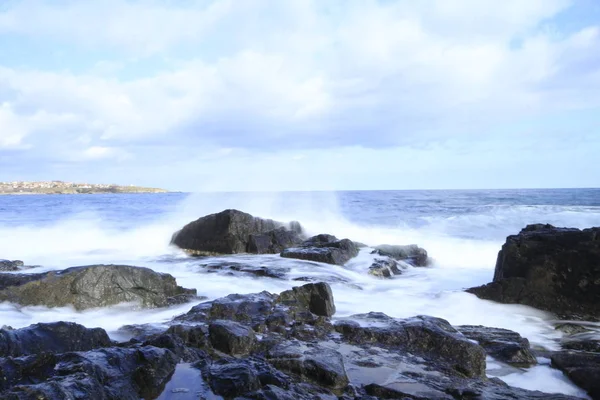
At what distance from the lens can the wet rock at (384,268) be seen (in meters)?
10.2

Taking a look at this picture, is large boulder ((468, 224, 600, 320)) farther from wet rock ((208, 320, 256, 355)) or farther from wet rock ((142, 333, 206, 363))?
wet rock ((142, 333, 206, 363))

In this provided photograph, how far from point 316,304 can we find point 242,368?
2.84m

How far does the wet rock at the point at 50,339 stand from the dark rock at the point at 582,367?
15.3ft

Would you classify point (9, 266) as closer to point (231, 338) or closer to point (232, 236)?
point (232, 236)

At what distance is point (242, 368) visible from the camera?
3840 millimetres

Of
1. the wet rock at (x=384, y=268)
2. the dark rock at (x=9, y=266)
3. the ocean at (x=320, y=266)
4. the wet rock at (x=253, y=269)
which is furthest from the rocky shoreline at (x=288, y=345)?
the dark rock at (x=9, y=266)

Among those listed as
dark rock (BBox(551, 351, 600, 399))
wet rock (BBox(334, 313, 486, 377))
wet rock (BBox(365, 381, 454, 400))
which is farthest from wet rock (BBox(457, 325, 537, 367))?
wet rock (BBox(365, 381, 454, 400))

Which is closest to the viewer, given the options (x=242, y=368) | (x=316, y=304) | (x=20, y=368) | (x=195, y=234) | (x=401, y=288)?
(x=20, y=368)

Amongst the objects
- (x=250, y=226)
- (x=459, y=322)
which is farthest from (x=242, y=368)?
(x=250, y=226)

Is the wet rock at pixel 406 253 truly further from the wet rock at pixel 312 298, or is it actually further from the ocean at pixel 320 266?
the wet rock at pixel 312 298

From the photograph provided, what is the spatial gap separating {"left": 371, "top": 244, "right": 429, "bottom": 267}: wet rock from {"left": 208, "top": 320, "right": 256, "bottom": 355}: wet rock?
795 centimetres

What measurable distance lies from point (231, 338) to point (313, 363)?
1.00 metres

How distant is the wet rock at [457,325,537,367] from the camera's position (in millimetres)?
5012

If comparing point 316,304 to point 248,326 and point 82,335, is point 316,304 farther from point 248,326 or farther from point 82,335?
point 82,335
